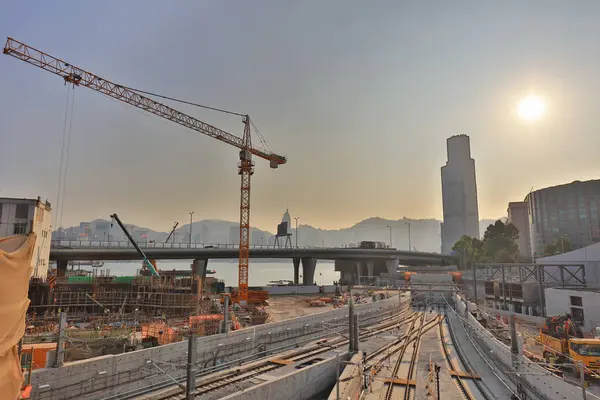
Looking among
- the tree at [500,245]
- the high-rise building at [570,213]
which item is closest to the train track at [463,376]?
the tree at [500,245]

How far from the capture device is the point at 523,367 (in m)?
23.2

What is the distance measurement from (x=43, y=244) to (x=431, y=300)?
7768 centimetres

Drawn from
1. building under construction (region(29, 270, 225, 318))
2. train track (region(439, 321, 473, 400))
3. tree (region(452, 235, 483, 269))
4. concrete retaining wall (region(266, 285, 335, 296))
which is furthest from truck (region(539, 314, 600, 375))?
tree (region(452, 235, 483, 269))

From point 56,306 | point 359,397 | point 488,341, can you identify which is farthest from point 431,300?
point 56,306

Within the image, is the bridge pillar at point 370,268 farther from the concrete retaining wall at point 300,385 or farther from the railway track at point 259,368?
the concrete retaining wall at point 300,385

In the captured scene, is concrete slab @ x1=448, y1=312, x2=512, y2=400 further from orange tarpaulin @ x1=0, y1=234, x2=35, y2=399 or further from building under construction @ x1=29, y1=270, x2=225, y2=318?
building under construction @ x1=29, y1=270, x2=225, y2=318

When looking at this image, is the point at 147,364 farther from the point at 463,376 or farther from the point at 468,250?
the point at 468,250

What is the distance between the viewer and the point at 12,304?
23.8ft

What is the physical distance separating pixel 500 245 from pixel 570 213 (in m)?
98.9

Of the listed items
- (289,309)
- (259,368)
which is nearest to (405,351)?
(259,368)

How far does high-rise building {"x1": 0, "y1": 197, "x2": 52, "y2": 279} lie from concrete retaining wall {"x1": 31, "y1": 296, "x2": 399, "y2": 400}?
43.6 m

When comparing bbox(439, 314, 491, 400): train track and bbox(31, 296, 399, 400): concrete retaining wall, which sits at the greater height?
bbox(31, 296, 399, 400): concrete retaining wall

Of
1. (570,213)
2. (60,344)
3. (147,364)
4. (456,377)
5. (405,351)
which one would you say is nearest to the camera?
(60,344)

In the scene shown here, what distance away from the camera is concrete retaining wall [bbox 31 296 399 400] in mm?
19312
